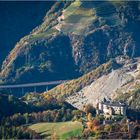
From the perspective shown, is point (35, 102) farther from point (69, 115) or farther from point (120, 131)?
point (120, 131)

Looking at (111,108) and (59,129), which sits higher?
(111,108)

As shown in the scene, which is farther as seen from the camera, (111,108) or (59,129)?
(111,108)

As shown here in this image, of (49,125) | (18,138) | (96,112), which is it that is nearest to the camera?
(18,138)

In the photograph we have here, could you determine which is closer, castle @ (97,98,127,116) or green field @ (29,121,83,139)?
green field @ (29,121,83,139)

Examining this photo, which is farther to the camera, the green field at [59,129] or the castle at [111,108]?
the castle at [111,108]

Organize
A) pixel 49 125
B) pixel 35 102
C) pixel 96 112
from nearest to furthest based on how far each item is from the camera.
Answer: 1. pixel 49 125
2. pixel 96 112
3. pixel 35 102

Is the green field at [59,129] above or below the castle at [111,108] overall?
below

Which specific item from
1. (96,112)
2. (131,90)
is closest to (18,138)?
(96,112)

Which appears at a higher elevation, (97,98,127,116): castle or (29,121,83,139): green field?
(97,98,127,116): castle
